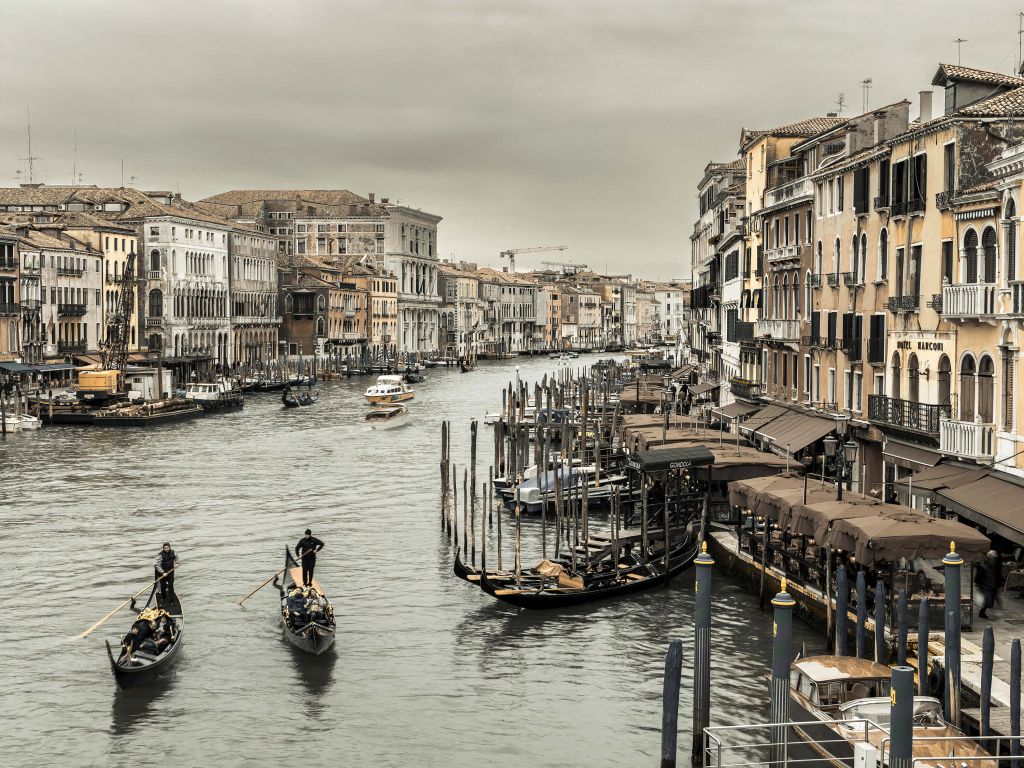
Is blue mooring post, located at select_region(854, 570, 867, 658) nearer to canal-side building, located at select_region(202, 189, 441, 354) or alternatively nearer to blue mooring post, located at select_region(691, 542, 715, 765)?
blue mooring post, located at select_region(691, 542, 715, 765)

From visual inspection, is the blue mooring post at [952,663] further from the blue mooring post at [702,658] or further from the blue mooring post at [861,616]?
the blue mooring post at [702,658]

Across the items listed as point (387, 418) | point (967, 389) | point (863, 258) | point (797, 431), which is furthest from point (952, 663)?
point (387, 418)

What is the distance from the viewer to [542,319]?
153m

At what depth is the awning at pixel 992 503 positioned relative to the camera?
15.6m

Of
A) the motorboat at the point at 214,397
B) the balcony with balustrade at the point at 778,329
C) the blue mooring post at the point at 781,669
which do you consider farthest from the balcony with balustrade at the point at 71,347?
the blue mooring post at the point at 781,669

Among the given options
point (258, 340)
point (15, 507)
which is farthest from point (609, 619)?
point (258, 340)

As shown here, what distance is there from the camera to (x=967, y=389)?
62.4 ft

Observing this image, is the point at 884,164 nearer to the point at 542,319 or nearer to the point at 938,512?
the point at 938,512

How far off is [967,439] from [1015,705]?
7.25 meters

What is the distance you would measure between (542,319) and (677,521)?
427 ft

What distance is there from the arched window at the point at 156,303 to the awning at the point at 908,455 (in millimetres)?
61374

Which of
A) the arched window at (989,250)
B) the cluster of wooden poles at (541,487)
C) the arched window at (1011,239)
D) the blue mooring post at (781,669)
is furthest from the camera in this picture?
the cluster of wooden poles at (541,487)

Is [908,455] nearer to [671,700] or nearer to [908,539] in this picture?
[908,539]

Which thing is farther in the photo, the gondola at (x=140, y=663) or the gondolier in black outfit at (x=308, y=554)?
the gondolier in black outfit at (x=308, y=554)
